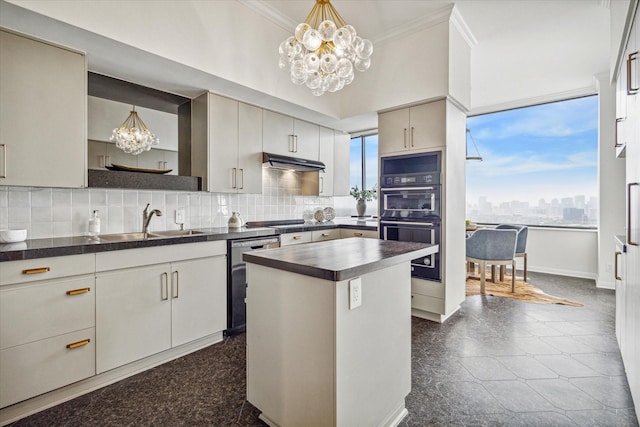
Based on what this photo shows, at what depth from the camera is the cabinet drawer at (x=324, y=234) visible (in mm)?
3869

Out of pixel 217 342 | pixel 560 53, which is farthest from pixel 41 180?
pixel 560 53

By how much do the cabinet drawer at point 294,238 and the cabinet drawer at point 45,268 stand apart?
1.76 meters

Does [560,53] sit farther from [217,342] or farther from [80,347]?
[80,347]

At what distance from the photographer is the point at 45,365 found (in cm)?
189

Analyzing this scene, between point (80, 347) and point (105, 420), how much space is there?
0.50 metres

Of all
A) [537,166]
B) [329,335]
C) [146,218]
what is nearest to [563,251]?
[537,166]

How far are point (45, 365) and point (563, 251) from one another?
6.62 meters

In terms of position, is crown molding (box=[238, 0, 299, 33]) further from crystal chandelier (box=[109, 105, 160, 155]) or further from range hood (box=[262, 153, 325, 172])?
crystal chandelier (box=[109, 105, 160, 155])

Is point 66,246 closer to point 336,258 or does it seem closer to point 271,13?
point 336,258

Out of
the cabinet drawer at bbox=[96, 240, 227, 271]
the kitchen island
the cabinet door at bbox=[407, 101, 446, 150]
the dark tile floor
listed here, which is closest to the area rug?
the dark tile floor

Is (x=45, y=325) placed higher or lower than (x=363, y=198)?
lower

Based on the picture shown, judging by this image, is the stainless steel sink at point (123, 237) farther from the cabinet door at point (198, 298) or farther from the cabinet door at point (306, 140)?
the cabinet door at point (306, 140)

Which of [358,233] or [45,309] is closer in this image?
[45,309]

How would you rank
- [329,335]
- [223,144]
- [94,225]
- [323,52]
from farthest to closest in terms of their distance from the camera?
[223,144], [94,225], [323,52], [329,335]
